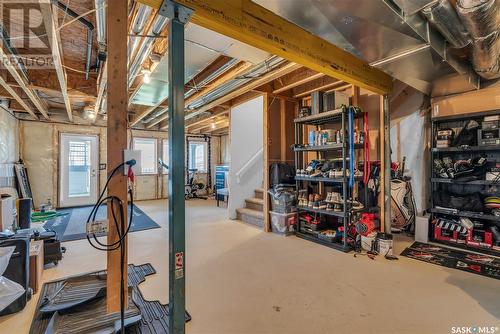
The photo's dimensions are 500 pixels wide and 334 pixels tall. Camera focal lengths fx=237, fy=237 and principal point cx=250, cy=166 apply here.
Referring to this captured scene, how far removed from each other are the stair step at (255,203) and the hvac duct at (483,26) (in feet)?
12.4

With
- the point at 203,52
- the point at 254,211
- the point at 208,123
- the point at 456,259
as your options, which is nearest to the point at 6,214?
Answer: the point at 203,52

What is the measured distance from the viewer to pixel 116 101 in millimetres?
1785

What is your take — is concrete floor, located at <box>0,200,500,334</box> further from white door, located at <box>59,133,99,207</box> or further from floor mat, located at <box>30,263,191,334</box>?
white door, located at <box>59,133,99,207</box>

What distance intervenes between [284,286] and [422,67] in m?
2.87

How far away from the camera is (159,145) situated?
26.4 ft

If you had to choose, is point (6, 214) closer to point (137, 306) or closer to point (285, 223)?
point (137, 306)

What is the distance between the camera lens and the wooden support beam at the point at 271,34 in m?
1.64

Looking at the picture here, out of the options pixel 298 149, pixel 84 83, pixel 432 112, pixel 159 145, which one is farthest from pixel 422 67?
pixel 159 145

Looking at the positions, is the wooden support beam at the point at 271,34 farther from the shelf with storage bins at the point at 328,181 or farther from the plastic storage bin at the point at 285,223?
the plastic storage bin at the point at 285,223

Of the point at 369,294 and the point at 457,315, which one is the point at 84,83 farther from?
the point at 457,315

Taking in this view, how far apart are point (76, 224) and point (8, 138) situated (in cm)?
226

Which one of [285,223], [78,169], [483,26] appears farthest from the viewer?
[78,169]

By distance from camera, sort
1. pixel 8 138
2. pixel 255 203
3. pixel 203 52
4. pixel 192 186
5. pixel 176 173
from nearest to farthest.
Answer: pixel 176 173
pixel 203 52
pixel 8 138
pixel 255 203
pixel 192 186

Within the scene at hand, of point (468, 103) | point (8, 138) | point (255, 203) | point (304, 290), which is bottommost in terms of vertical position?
point (304, 290)
